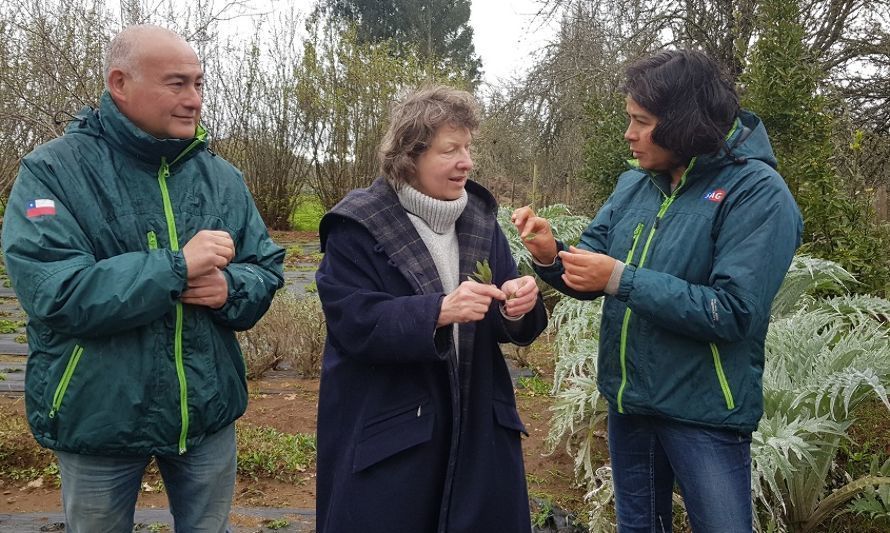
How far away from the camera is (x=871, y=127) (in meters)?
9.06

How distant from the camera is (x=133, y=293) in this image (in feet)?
5.80

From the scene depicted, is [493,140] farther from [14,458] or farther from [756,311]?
[756,311]

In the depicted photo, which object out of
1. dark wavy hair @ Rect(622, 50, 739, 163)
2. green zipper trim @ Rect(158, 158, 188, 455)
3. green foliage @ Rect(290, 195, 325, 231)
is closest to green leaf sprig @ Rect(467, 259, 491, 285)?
dark wavy hair @ Rect(622, 50, 739, 163)

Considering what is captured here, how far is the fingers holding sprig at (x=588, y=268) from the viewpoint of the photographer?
194 cm

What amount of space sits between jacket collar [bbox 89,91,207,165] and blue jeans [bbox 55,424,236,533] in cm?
82

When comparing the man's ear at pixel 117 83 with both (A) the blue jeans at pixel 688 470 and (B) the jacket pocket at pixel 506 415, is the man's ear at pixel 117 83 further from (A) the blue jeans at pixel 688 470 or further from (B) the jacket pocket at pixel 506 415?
(A) the blue jeans at pixel 688 470

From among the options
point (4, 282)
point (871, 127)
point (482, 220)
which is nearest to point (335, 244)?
point (482, 220)

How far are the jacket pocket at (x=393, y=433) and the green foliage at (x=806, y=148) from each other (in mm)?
3907

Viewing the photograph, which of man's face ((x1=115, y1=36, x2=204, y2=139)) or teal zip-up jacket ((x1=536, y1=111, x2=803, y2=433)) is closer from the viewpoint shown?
teal zip-up jacket ((x1=536, y1=111, x2=803, y2=433))

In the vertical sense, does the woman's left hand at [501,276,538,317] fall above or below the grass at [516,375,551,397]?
above

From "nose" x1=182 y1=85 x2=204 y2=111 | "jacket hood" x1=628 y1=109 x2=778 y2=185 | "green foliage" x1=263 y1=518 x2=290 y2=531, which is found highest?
"nose" x1=182 y1=85 x2=204 y2=111

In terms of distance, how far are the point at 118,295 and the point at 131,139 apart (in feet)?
1.50

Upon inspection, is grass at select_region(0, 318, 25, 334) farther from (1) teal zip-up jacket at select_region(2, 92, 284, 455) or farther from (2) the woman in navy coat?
(2) the woman in navy coat

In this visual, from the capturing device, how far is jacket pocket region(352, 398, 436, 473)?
72.8 inches
